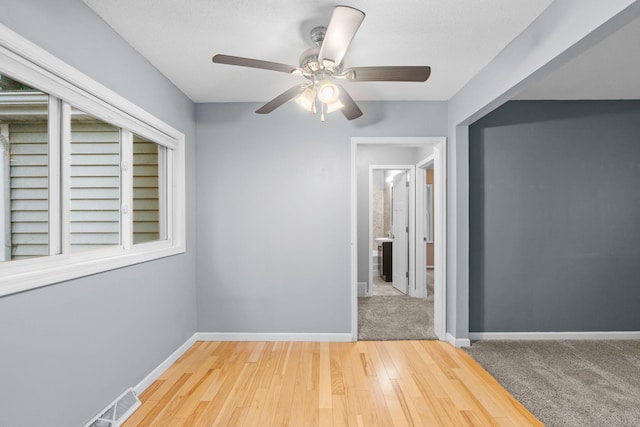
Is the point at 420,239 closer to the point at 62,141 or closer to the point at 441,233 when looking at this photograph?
the point at 441,233

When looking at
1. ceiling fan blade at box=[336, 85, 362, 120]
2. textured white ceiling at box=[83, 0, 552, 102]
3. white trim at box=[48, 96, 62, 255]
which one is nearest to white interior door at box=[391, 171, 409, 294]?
textured white ceiling at box=[83, 0, 552, 102]

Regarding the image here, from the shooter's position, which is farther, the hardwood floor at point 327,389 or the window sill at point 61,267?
the hardwood floor at point 327,389

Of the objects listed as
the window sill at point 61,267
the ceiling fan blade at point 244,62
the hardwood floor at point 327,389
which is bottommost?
the hardwood floor at point 327,389

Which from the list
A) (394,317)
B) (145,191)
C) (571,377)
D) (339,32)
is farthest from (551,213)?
(145,191)

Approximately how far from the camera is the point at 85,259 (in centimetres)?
210

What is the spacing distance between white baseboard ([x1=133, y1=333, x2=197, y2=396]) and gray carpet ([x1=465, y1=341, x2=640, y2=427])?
2.70m

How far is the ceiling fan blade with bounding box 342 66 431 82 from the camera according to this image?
1.99m

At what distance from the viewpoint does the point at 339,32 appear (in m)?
1.74

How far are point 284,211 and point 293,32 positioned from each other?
70.4 inches

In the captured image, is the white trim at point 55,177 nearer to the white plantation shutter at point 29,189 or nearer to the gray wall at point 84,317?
the white plantation shutter at point 29,189

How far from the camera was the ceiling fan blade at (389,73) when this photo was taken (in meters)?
1.99

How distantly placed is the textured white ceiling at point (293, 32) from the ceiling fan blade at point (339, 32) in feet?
1.08

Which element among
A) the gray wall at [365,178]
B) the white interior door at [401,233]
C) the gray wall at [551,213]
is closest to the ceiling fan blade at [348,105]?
the gray wall at [551,213]

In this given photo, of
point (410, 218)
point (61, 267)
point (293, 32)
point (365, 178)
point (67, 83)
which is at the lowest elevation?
point (61, 267)
